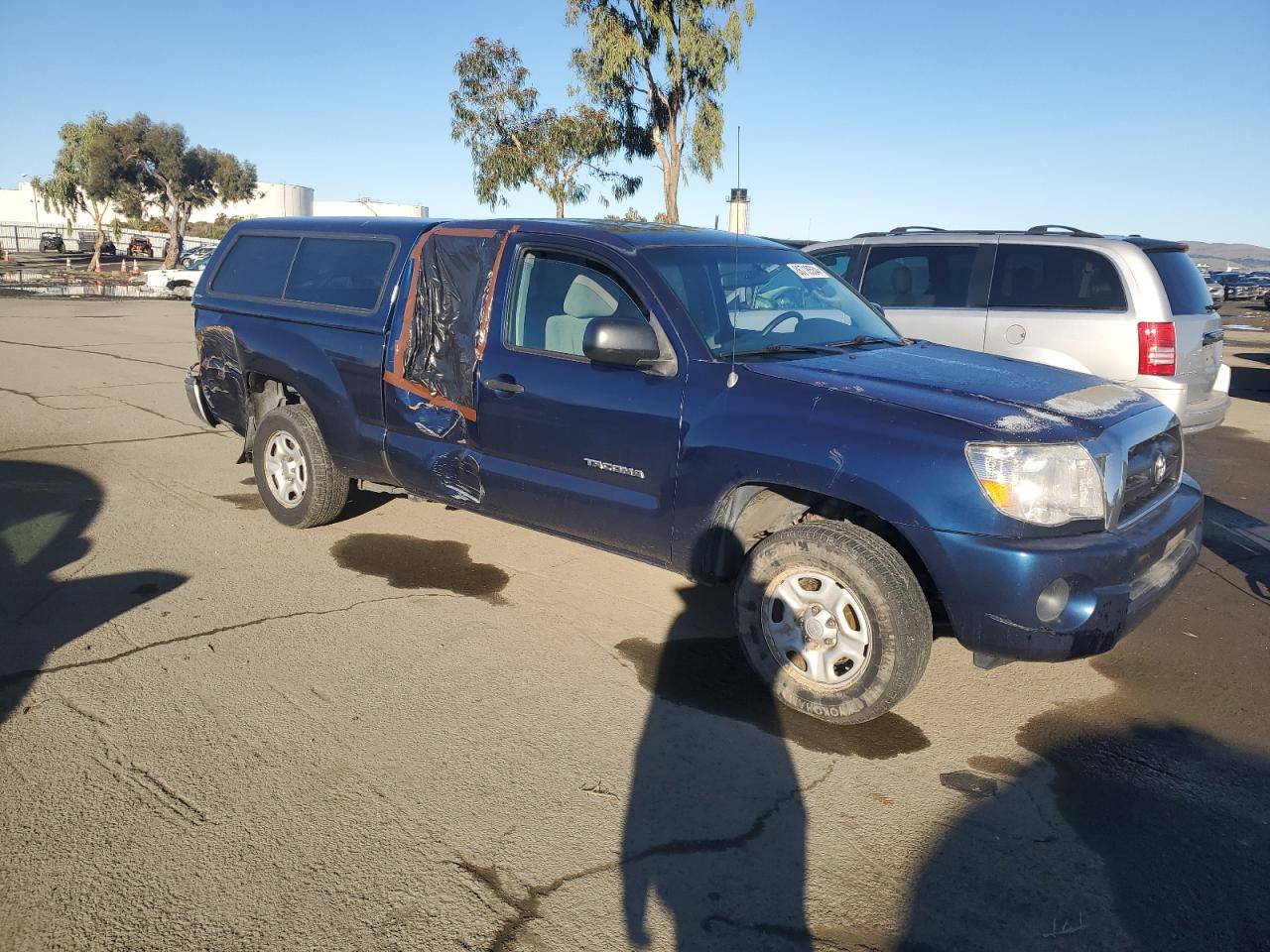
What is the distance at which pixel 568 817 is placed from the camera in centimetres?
313

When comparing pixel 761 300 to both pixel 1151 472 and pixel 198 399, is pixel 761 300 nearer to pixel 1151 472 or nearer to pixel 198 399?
pixel 1151 472

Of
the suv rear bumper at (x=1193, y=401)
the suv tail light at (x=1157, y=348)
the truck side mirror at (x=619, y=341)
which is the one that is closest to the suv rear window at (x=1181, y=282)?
the suv tail light at (x=1157, y=348)

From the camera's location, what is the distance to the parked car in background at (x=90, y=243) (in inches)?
2298

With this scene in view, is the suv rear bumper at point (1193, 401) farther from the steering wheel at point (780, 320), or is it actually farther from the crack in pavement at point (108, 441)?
the crack in pavement at point (108, 441)

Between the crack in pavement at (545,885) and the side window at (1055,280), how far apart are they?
5.39m

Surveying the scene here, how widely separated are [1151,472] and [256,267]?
5310mm

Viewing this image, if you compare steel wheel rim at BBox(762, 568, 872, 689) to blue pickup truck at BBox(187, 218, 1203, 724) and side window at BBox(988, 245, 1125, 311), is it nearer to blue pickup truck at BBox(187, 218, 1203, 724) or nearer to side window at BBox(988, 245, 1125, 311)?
blue pickup truck at BBox(187, 218, 1203, 724)

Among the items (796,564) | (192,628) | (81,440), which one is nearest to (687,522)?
(796,564)

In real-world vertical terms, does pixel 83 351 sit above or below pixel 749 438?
below

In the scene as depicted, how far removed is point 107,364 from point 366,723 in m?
11.0

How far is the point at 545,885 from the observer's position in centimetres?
280

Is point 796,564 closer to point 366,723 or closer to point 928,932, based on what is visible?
point 928,932

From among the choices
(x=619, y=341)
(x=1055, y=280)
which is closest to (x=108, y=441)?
(x=619, y=341)

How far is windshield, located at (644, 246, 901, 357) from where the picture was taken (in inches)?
172
